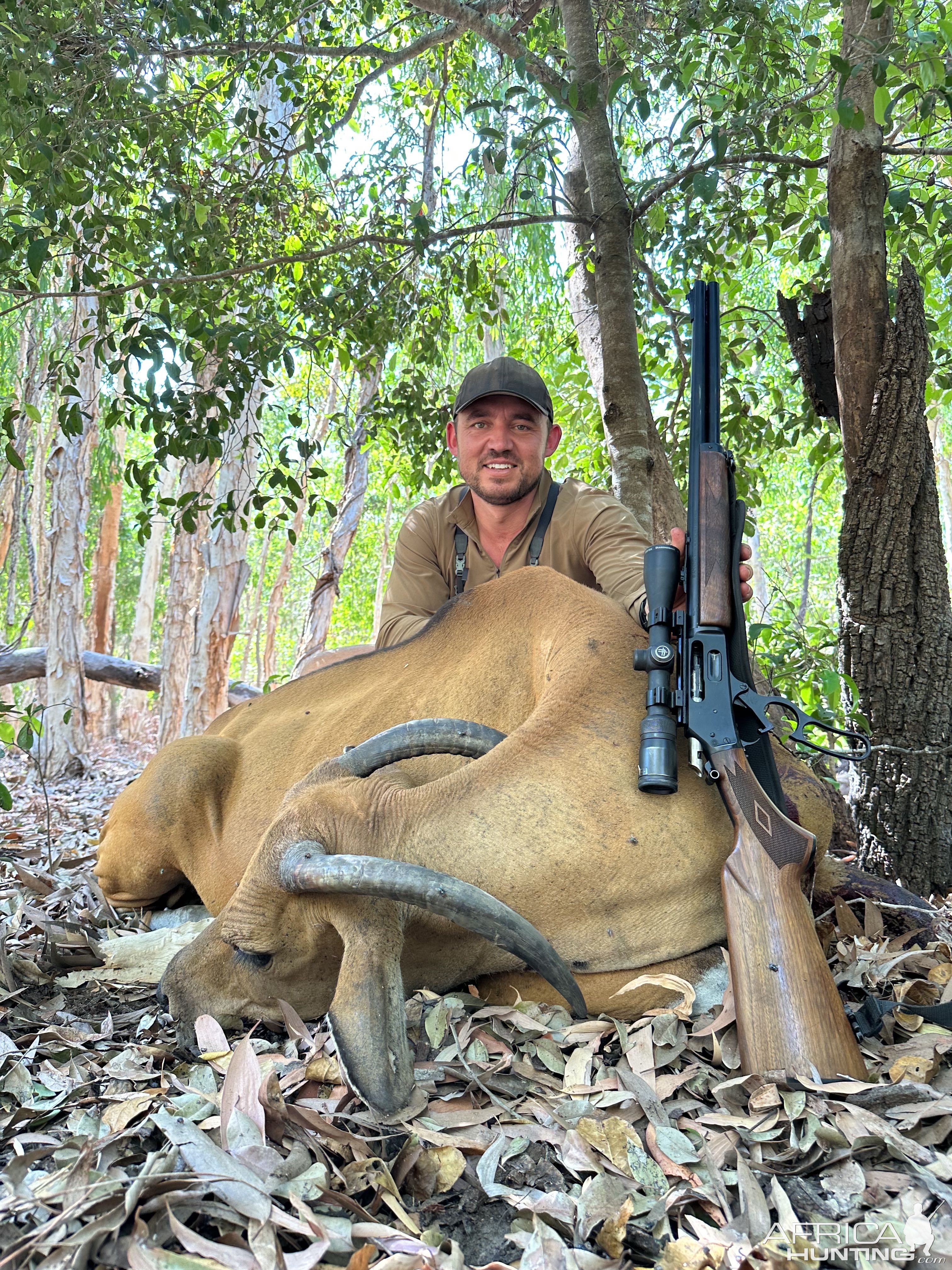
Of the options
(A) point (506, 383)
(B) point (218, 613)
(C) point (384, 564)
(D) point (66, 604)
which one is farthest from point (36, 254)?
(C) point (384, 564)

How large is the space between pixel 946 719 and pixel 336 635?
2815 cm

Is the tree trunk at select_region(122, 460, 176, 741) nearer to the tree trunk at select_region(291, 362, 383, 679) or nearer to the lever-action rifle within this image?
the tree trunk at select_region(291, 362, 383, 679)

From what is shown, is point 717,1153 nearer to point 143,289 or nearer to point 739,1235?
point 739,1235

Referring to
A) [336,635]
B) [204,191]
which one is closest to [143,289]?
[204,191]

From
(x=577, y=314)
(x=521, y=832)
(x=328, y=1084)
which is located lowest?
(x=328, y=1084)

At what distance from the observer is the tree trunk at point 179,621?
Answer: 942 cm

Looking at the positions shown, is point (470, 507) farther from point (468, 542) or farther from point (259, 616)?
point (259, 616)

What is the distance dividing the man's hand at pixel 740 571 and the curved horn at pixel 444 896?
1172mm

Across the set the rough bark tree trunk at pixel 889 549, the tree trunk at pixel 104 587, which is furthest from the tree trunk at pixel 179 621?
the rough bark tree trunk at pixel 889 549

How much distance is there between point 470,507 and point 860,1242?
3.41 m

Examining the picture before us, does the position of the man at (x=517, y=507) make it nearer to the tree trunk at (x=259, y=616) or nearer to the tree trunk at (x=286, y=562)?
the tree trunk at (x=286, y=562)

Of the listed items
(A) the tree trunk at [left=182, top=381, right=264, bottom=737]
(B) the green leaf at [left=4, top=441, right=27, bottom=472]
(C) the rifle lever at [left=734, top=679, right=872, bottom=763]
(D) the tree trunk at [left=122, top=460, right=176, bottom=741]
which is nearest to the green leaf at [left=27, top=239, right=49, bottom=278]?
(B) the green leaf at [left=4, top=441, right=27, bottom=472]

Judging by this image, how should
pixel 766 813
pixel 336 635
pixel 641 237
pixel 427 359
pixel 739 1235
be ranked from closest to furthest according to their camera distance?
pixel 739 1235, pixel 766 813, pixel 641 237, pixel 427 359, pixel 336 635

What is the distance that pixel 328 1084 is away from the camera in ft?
7.61
